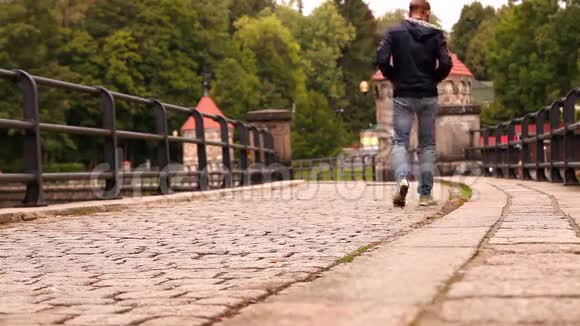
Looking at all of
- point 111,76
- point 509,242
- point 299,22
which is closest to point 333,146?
point 111,76

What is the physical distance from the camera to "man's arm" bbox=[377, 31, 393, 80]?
8.13 m

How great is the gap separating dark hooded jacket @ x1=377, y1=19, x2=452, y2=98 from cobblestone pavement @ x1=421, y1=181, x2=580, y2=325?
3.28m

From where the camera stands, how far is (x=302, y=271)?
398 centimetres

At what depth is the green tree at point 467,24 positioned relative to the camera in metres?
101

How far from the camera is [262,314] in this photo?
2832 mm

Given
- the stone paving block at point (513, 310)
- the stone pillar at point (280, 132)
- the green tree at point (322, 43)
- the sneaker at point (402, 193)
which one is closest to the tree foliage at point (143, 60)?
the green tree at point (322, 43)

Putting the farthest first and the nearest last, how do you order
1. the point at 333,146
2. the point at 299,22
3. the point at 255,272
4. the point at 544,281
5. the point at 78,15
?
1. the point at 299,22
2. the point at 78,15
3. the point at 333,146
4. the point at 255,272
5. the point at 544,281

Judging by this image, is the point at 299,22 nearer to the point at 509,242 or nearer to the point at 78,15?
the point at 78,15

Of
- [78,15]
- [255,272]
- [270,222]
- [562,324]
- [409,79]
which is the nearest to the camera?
[562,324]

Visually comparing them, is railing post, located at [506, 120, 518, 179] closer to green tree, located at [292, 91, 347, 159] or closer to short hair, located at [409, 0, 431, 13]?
short hair, located at [409, 0, 431, 13]

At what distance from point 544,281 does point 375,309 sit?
2.26ft

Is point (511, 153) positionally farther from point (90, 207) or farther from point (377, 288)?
point (377, 288)

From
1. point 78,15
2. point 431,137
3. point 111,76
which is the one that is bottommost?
point 431,137

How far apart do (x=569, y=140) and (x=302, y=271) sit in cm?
724
